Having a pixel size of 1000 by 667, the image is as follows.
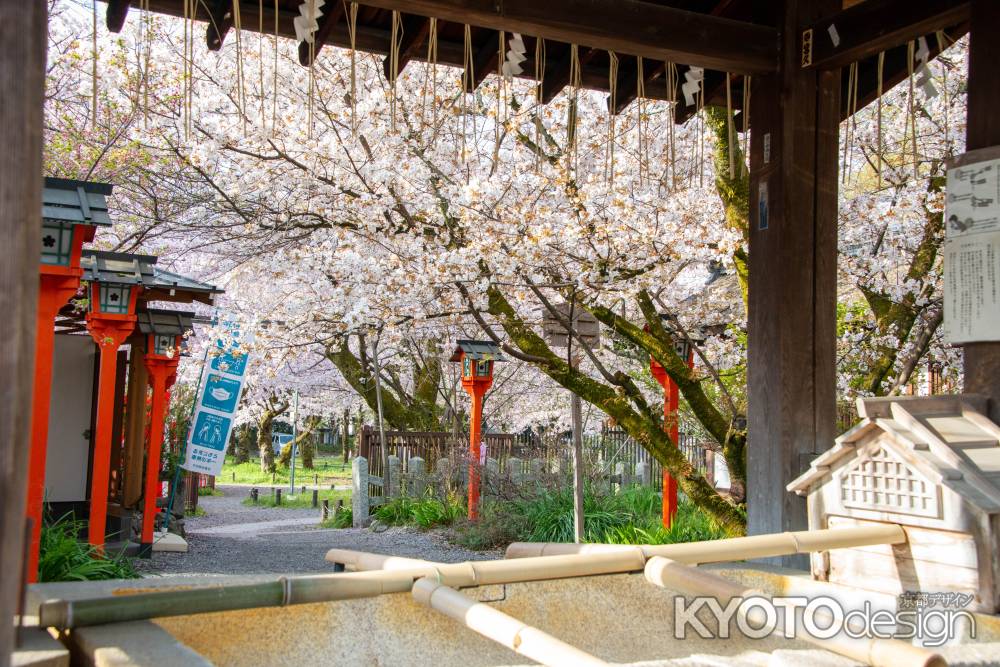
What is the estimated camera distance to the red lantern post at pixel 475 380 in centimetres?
974

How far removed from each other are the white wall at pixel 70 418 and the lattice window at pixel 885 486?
804cm

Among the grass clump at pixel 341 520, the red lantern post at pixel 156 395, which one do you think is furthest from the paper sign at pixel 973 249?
the grass clump at pixel 341 520

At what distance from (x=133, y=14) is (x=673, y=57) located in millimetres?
7070

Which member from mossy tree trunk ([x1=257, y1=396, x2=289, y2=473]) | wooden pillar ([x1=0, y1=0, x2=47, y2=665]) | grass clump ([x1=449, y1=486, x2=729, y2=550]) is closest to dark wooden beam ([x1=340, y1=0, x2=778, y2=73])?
wooden pillar ([x1=0, y1=0, x2=47, y2=665])

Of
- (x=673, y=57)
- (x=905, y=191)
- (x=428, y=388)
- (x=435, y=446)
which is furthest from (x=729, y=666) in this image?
(x=428, y=388)

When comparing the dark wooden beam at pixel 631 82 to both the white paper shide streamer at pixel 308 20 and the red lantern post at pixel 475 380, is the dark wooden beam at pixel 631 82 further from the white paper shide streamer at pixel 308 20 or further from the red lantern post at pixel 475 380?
the red lantern post at pixel 475 380

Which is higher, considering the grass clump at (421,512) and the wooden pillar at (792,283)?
the wooden pillar at (792,283)

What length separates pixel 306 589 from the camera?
6.12ft

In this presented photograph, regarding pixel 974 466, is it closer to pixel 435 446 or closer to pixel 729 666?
pixel 729 666

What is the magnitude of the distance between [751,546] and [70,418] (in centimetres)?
816

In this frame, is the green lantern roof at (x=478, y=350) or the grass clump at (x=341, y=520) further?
the grass clump at (x=341, y=520)

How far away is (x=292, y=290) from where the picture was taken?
1135 centimetres

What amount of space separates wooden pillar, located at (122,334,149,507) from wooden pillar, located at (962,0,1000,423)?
7.40 metres

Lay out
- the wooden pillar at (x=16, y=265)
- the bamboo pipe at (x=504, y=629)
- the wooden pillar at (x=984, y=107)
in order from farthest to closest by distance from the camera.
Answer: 1. the wooden pillar at (x=984, y=107)
2. the bamboo pipe at (x=504, y=629)
3. the wooden pillar at (x=16, y=265)
